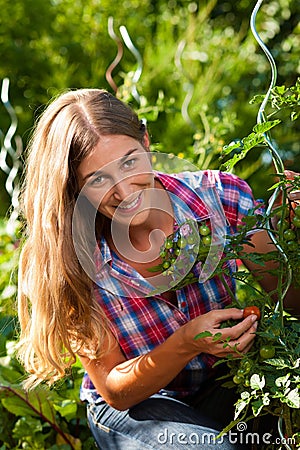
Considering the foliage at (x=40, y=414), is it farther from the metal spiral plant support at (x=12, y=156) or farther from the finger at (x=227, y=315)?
the finger at (x=227, y=315)

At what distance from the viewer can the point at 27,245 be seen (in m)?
1.85

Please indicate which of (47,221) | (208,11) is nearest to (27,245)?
(47,221)

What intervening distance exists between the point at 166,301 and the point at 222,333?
0.38m

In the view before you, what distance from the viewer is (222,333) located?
141 cm

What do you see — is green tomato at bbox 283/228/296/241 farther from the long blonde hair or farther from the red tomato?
the long blonde hair

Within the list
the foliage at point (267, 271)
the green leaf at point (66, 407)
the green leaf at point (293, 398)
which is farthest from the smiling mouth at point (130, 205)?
the green leaf at point (66, 407)

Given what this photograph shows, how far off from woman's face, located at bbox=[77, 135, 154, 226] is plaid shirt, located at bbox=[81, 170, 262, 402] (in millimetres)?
135

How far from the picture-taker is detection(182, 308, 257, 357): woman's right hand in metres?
1.40

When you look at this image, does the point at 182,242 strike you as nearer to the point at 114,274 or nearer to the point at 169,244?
the point at 169,244

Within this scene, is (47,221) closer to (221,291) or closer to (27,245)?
(27,245)

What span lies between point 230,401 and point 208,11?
10.6 ft

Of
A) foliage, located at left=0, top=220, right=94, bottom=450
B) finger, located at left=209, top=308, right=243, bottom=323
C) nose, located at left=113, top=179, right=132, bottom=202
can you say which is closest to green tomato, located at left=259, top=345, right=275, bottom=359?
finger, located at left=209, top=308, right=243, bottom=323

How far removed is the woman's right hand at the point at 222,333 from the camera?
1.40m

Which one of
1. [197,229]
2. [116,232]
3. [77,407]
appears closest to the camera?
[197,229]
